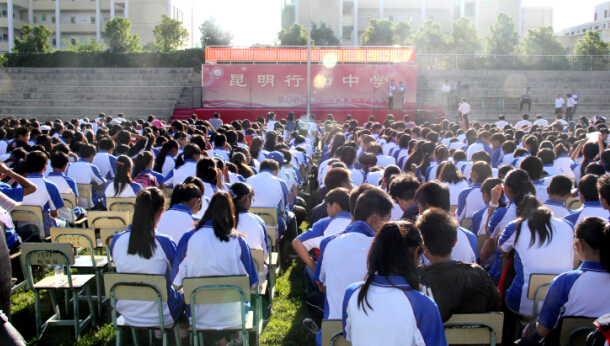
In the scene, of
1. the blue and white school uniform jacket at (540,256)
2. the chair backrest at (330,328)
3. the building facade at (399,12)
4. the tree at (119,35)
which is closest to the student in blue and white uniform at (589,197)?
the blue and white school uniform jacket at (540,256)

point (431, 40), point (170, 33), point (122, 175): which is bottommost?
point (122, 175)

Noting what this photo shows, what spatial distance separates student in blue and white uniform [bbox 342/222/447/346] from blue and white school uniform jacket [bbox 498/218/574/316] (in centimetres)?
163

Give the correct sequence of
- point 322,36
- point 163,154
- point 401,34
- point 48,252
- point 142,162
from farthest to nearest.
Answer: point 322,36
point 401,34
point 163,154
point 142,162
point 48,252

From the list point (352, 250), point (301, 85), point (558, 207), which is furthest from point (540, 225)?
point (301, 85)

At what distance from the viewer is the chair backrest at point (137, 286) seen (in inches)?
123

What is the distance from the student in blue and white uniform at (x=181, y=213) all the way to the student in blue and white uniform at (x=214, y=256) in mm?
665

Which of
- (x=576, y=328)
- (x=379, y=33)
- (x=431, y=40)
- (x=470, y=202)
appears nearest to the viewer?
(x=576, y=328)

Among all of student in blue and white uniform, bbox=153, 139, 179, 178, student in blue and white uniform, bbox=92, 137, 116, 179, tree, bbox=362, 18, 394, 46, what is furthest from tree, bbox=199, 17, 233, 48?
student in blue and white uniform, bbox=153, 139, 179, 178

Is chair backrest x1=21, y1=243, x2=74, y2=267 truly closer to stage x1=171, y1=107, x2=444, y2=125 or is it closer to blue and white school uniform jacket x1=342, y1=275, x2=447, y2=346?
blue and white school uniform jacket x1=342, y1=275, x2=447, y2=346

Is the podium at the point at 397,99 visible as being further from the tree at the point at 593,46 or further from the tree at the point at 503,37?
the tree at the point at 593,46

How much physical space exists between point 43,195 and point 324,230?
3.50 meters

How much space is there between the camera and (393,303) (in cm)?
206

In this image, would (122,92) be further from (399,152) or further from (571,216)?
(571,216)

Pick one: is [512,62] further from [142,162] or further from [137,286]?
[137,286]
